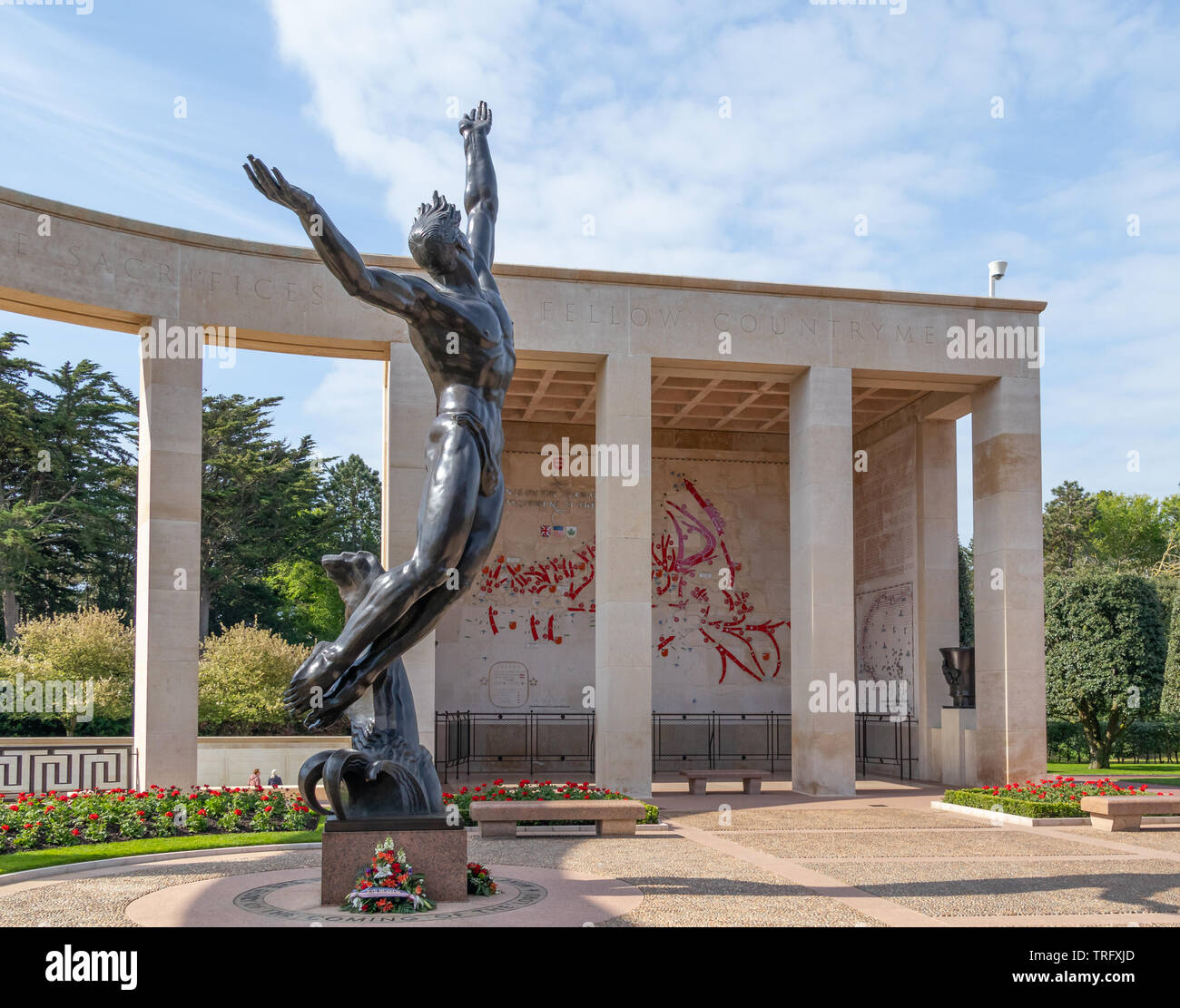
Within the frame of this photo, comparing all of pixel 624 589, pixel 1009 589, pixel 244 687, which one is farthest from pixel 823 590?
pixel 244 687

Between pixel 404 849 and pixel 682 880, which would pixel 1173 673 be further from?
pixel 404 849

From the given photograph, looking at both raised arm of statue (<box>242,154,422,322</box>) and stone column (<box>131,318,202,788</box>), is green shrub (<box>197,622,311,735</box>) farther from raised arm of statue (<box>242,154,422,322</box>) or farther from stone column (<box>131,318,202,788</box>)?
raised arm of statue (<box>242,154,422,322</box>)

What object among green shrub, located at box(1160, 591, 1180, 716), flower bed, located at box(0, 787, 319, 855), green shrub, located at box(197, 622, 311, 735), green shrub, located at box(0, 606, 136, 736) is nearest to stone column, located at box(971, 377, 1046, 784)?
green shrub, located at box(1160, 591, 1180, 716)

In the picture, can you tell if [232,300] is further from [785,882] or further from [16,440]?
[16,440]

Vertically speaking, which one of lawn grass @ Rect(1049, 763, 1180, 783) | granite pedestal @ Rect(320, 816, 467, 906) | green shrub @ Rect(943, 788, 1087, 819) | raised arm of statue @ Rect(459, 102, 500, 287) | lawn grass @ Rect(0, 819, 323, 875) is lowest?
lawn grass @ Rect(1049, 763, 1180, 783)

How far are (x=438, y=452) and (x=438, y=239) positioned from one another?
165 centimetres

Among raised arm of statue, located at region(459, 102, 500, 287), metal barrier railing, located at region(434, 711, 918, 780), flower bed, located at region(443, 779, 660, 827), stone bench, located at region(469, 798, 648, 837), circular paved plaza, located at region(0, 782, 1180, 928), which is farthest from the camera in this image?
metal barrier railing, located at region(434, 711, 918, 780)

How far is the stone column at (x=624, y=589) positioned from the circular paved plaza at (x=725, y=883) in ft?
11.9

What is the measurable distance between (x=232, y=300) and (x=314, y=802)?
37.6ft

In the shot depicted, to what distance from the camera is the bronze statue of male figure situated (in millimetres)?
7969

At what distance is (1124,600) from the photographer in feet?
88.0

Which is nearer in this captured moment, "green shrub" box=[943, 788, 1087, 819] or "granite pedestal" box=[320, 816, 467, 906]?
"granite pedestal" box=[320, 816, 467, 906]

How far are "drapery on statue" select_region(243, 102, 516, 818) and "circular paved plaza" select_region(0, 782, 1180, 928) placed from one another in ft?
3.36

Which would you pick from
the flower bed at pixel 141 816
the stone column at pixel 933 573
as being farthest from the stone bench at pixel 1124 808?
the flower bed at pixel 141 816
